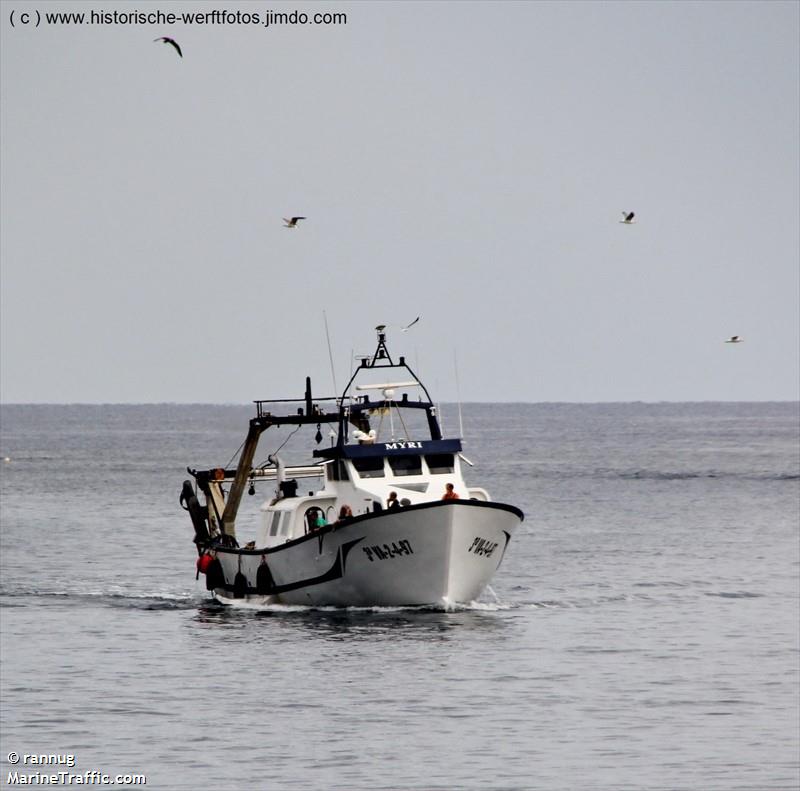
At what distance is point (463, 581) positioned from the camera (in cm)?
4600

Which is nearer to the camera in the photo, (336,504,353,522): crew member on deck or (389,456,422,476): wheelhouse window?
(336,504,353,522): crew member on deck

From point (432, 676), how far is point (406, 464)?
1100cm

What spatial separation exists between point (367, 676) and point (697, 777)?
10308 mm

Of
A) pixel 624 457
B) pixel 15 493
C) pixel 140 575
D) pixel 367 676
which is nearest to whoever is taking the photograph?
pixel 367 676

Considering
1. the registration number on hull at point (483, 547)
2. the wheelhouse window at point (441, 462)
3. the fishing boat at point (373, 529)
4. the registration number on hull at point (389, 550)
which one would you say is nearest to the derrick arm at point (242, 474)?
the fishing boat at point (373, 529)

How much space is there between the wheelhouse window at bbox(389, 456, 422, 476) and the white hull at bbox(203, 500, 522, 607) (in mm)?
3041

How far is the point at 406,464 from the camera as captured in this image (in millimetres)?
48000

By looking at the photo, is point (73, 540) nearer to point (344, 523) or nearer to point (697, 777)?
point (344, 523)

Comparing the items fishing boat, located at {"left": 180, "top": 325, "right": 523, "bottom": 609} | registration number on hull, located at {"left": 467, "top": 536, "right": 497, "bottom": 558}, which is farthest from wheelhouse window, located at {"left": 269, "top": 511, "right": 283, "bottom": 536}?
registration number on hull, located at {"left": 467, "top": 536, "right": 497, "bottom": 558}

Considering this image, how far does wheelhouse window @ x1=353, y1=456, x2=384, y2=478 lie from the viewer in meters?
47.8

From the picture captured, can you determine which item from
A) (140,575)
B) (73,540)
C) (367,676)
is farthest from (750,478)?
(367,676)

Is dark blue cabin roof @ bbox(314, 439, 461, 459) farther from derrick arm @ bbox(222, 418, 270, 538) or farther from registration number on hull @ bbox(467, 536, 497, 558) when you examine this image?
derrick arm @ bbox(222, 418, 270, 538)

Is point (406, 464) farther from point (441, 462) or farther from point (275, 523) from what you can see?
point (275, 523)

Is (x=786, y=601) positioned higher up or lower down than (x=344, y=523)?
lower down
